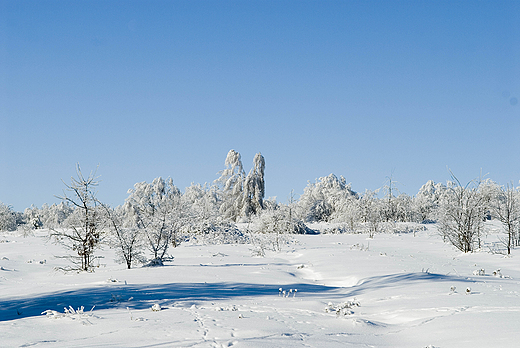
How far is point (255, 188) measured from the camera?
48062 millimetres

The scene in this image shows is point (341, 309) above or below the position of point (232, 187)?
below

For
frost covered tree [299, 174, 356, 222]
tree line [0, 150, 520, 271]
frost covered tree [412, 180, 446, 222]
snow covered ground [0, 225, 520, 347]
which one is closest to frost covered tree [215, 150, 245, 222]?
tree line [0, 150, 520, 271]

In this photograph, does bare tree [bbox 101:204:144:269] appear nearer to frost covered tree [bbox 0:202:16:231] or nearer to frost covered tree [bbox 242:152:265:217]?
frost covered tree [bbox 242:152:265:217]

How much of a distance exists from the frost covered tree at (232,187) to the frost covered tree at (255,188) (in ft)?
3.18

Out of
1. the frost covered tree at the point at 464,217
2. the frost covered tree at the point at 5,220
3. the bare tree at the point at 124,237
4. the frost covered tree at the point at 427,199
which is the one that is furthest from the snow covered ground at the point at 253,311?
the frost covered tree at the point at 5,220

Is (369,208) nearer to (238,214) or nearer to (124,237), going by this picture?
(238,214)

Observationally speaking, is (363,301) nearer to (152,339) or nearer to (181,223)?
(152,339)

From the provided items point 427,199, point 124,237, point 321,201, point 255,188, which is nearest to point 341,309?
point 124,237

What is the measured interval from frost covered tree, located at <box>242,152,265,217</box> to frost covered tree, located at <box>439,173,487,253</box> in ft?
94.8

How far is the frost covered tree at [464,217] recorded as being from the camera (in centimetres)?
1880

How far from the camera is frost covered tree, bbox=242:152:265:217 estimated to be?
47.8 meters

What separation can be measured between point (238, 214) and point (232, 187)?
3426mm

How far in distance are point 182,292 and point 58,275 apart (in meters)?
5.49

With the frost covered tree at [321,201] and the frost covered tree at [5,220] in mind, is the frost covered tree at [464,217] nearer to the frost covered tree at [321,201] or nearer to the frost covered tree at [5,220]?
the frost covered tree at [321,201]
